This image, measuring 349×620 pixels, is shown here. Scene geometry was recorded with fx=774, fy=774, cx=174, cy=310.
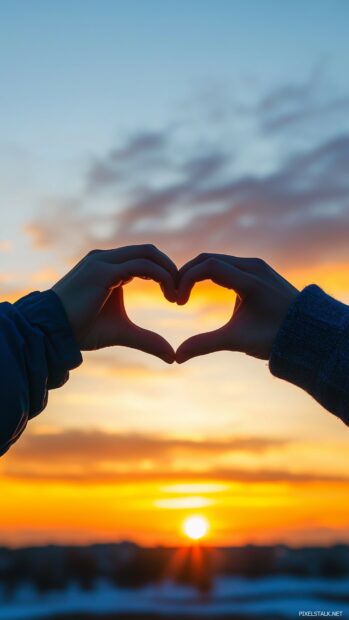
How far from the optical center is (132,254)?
279 cm

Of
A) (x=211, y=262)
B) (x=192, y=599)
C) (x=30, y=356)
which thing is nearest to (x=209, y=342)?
(x=211, y=262)

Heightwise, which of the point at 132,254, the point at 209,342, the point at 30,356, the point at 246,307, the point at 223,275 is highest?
the point at 132,254

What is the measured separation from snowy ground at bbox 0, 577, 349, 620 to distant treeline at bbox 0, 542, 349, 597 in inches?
8.9

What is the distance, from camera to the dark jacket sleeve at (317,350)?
2580 mm

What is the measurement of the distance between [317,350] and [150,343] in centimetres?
65

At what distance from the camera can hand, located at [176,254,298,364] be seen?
9.06 feet

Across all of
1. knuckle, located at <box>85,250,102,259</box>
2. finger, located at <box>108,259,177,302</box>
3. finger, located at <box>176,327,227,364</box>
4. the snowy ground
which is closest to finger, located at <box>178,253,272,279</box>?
finger, located at <box>108,259,177,302</box>

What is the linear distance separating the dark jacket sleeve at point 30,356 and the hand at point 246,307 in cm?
49

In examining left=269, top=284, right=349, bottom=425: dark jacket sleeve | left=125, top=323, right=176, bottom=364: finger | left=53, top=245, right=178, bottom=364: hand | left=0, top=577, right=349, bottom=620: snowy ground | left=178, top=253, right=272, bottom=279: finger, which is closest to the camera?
left=269, top=284, right=349, bottom=425: dark jacket sleeve

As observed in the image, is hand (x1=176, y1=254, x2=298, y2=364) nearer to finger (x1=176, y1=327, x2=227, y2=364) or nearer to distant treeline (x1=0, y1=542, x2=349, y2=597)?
finger (x1=176, y1=327, x2=227, y2=364)

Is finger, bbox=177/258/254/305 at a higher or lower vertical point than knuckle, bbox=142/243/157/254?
lower

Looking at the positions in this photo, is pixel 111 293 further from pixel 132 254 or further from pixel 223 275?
pixel 223 275

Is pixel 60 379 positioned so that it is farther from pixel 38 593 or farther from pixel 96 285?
pixel 38 593

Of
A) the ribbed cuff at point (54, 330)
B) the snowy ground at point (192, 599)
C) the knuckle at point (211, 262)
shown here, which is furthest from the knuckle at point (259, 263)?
the snowy ground at point (192, 599)
